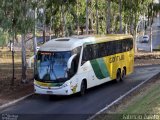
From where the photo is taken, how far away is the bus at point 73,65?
2148cm

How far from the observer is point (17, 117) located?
58.6 feet

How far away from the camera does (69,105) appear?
20.5 meters

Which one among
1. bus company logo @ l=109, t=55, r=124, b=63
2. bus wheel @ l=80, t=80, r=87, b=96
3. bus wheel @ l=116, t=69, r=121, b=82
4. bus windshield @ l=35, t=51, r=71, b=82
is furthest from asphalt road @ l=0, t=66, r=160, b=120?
bus company logo @ l=109, t=55, r=124, b=63

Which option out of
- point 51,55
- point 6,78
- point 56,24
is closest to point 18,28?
point 51,55

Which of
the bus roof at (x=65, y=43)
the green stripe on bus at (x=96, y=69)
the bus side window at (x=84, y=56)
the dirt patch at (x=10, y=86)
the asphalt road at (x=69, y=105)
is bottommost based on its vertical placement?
the asphalt road at (x=69, y=105)

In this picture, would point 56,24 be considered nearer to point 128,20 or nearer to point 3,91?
point 128,20

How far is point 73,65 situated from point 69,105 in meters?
2.31

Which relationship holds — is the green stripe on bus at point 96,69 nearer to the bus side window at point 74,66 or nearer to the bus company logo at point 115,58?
the bus company logo at point 115,58

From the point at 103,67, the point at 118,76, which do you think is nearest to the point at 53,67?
the point at 103,67

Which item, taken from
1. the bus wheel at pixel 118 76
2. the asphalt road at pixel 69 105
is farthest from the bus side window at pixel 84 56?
the bus wheel at pixel 118 76

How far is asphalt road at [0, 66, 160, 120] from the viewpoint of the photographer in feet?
59.8

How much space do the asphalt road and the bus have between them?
494mm

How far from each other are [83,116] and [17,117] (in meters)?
2.70

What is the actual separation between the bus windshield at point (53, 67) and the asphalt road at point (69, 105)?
119cm
